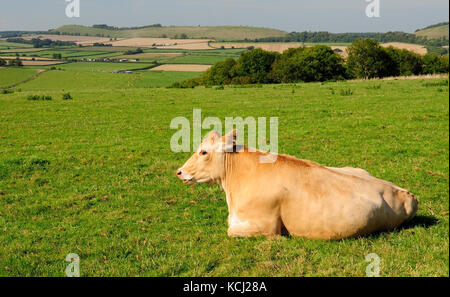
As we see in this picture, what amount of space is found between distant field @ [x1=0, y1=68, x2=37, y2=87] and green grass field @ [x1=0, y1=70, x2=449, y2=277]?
3060cm

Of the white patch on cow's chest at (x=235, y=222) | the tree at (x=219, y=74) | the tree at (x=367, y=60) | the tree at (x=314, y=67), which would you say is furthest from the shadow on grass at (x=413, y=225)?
the tree at (x=219, y=74)

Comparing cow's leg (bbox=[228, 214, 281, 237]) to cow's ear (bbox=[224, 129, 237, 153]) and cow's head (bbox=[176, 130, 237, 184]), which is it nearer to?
cow's head (bbox=[176, 130, 237, 184])

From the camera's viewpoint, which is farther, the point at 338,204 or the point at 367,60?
the point at 367,60

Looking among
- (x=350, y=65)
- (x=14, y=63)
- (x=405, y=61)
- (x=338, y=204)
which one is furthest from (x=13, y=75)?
(x=405, y=61)

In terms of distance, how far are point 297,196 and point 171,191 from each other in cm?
467

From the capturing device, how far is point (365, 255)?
20.5 feet

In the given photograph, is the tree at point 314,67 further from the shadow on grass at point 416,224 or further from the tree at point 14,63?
the shadow on grass at point 416,224

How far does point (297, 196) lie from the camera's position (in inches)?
266

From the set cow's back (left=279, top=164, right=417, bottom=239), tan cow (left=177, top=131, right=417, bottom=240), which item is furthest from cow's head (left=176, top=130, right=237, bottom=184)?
cow's back (left=279, top=164, right=417, bottom=239)

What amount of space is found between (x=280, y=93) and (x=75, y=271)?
26835mm

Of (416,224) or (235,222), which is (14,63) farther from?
(416,224)

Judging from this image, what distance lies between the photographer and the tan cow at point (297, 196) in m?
6.58

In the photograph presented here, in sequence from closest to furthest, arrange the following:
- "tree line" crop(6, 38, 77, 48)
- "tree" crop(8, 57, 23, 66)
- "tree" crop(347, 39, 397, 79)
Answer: "tree" crop(347, 39, 397, 79) < "tree" crop(8, 57, 23, 66) < "tree line" crop(6, 38, 77, 48)

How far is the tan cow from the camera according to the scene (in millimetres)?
6582
